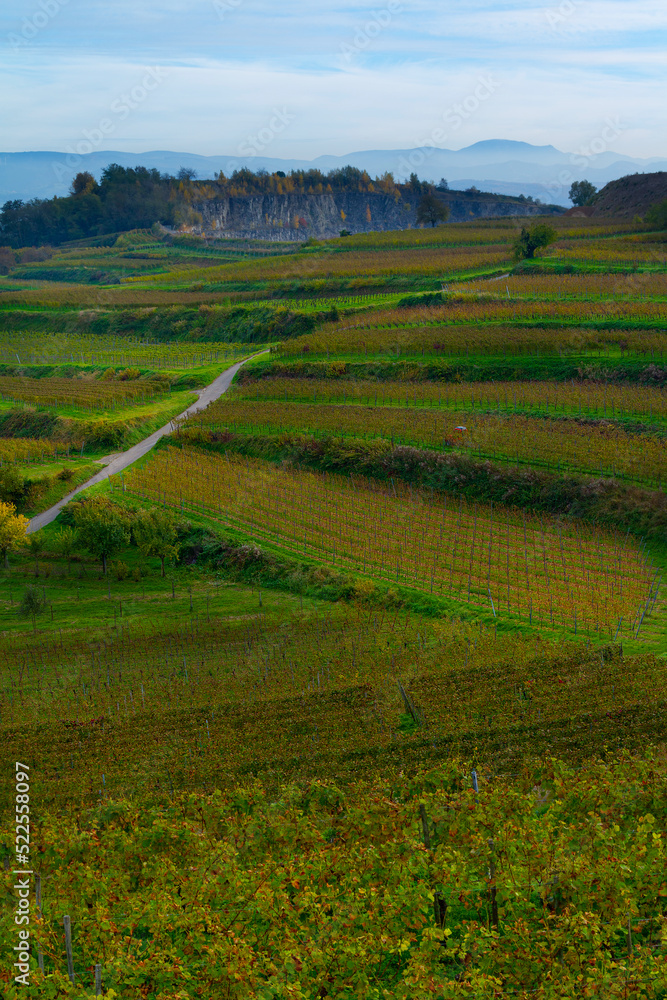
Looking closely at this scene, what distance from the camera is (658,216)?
286ft

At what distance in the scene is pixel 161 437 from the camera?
46438 mm

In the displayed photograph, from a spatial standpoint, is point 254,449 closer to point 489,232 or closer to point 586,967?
point 586,967

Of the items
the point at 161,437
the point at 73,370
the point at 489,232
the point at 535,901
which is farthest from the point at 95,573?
the point at 489,232

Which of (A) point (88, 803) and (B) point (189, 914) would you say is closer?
(B) point (189, 914)

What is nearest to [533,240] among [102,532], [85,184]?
[102,532]

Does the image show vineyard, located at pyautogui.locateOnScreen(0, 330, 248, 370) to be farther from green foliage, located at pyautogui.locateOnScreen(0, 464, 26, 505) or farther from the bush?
the bush

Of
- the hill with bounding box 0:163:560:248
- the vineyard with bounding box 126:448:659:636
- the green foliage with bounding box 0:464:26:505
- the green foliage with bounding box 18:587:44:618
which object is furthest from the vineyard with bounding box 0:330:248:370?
the hill with bounding box 0:163:560:248

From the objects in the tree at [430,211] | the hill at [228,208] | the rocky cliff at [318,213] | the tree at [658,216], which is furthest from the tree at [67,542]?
the rocky cliff at [318,213]

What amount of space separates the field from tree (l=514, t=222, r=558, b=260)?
11.1 meters

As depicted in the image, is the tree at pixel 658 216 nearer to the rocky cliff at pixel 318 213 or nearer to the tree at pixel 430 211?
the tree at pixel 430 211

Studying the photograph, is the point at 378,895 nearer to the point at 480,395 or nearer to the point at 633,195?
the point at 480,395

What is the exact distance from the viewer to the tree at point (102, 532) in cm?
3219

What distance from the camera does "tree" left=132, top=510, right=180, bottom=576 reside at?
31.7m

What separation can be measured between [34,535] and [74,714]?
1331cm
